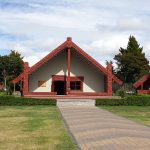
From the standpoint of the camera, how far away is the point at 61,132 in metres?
14.9

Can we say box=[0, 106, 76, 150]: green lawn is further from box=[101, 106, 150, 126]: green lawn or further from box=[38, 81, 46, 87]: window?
box=[38, 81, 46, 87]: window

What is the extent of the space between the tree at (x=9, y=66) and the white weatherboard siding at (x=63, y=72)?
33.8 metres

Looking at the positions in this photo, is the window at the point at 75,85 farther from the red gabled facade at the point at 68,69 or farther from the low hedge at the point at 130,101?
the low hedge at the point at 130,101

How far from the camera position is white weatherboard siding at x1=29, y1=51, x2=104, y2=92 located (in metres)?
42.8

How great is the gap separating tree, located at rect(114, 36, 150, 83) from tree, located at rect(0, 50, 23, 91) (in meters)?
25.8

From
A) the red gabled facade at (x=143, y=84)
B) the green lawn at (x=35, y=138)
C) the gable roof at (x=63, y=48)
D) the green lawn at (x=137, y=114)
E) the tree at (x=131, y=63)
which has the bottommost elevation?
the green lawn at (x=35, y=138)

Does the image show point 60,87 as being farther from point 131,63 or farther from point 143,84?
point 131,63

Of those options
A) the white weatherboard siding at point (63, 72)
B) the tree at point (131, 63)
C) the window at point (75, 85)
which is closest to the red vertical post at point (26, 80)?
the white weatherboard siding at point (63, 72)

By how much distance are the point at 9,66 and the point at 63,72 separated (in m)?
35.4

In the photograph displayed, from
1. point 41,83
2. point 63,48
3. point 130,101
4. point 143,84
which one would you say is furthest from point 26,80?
point 143,84

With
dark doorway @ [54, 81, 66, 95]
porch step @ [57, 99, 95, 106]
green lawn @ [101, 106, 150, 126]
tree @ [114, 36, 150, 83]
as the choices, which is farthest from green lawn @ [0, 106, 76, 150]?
tree @ [114, 36, 150, 83]

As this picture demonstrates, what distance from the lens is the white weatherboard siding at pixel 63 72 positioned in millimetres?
42844

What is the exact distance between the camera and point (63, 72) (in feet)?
141

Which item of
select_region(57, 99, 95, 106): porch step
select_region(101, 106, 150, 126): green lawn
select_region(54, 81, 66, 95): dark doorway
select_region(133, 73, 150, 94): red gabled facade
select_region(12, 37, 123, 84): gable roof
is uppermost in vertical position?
select_region(12, 37, 123, 84): gable roof
